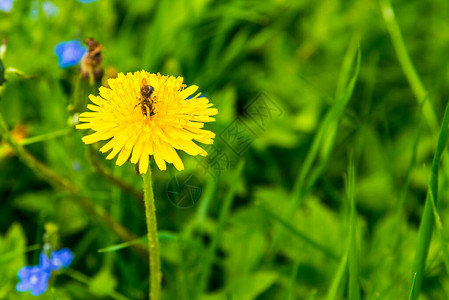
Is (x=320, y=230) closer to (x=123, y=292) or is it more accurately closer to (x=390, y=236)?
(x=390, y=236)

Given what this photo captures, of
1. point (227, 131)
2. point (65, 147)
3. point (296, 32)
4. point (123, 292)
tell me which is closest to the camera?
point (123, 292)

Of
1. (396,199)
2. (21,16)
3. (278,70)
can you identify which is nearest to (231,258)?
(396,199)

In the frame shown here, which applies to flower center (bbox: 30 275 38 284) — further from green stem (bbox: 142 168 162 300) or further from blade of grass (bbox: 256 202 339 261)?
blade of grass (bbox: 256 202 339 261)

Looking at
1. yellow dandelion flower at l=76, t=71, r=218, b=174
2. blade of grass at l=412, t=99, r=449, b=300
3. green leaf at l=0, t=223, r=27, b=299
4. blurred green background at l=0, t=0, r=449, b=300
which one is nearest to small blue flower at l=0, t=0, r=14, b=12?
blurred green background at l=0, t=0, r=449, b=300

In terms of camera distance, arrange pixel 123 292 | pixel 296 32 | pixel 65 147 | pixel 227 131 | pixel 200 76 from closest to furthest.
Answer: pixel 123 292, pixel 227 131, pixel 65 147, pixel 200 76, pixel 296 32

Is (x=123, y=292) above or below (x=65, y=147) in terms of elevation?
below

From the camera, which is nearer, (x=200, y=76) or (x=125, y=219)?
(x=125, y=219)
